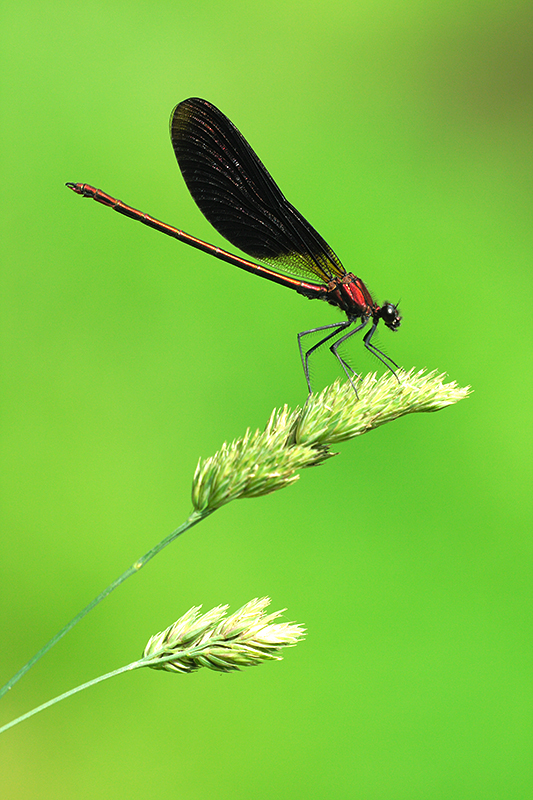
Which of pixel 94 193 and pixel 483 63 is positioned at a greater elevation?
pixel 483 63

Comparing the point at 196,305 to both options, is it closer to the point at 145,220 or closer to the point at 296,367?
the point at 296,367


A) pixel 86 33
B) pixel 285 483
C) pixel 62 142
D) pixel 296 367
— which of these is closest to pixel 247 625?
pixel 285 483

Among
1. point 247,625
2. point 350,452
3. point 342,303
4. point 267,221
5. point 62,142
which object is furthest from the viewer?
point 62,142

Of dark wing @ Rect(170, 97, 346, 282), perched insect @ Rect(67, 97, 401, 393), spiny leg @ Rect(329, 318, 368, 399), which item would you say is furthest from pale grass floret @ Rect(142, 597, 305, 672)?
dark wing @ Rect(170, 97, 346, 282)

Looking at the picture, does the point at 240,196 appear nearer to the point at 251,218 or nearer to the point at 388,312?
the point at 251,218

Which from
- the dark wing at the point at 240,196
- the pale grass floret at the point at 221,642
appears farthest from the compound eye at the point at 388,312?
the pale grass floret at the point at 221,642

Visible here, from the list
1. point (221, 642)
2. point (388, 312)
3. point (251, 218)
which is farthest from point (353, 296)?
point (221, 642)

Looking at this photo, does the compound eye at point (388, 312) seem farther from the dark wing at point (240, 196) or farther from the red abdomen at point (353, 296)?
the dark wing at point (240, 196)

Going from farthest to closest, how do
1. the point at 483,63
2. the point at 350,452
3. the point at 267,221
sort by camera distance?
the point at 483,63, the point at 350,452, the point at 267,221
